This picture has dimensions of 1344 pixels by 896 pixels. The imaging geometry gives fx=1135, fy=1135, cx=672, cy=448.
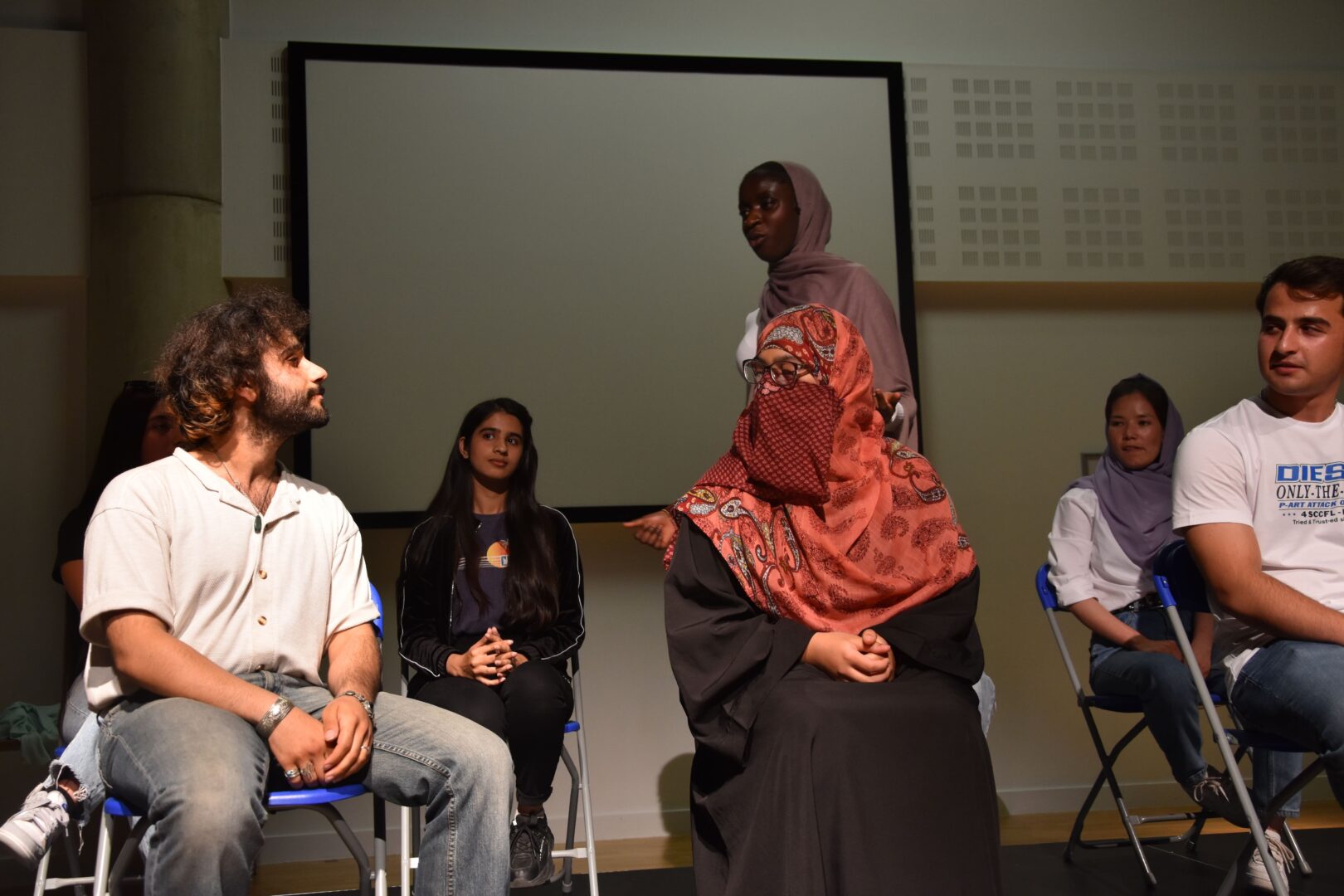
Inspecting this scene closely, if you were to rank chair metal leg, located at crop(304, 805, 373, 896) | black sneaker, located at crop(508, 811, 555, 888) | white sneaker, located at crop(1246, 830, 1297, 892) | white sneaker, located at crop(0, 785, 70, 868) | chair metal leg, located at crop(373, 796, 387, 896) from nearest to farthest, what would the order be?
1. white sneaker, located at crop(0, 785, 70, 868)
2. chair metal leg, located at crop(373, 796, 387, 896)
3. chair metal leg, located at crop(304, 805, 373, 896)
4. black sneaker, located at crop(508, 811, 555, 888)
5. white sneaker, located at crop(1246, 830, 1297, 892)

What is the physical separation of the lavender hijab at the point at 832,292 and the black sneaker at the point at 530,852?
1420mm

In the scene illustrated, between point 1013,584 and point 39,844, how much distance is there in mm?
3262

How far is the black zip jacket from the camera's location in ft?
9.82

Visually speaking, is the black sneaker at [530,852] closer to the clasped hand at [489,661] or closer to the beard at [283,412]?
the clasped hand at [489,661]

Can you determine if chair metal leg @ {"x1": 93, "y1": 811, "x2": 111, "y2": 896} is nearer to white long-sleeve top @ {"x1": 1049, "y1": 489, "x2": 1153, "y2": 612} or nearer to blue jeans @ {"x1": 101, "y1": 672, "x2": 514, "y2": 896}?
blue jeans @ {"x1": 101, "y1": 672, "x2": 514, "y2": 896}

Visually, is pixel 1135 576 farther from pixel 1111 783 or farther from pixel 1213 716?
pixel 1213 716

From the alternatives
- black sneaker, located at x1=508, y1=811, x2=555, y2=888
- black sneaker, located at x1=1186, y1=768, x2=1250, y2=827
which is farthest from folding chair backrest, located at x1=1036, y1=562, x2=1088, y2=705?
black sneaker, located at x1=508, y1=811, x2=555, y2=888

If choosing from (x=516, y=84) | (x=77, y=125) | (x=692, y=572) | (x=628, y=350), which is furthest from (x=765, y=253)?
(x=77, y=125)

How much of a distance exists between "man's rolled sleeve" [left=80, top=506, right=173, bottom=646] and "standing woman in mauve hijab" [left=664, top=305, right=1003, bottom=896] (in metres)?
0.91

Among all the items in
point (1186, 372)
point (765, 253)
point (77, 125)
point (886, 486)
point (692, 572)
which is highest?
point (77, 125)

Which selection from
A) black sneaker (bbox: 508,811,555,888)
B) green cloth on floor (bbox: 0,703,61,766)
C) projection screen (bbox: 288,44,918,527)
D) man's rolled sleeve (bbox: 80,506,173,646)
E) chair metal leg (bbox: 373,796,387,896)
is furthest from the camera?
projection screen (bbox: 288,44,918,527)

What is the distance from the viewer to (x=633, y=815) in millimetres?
3896

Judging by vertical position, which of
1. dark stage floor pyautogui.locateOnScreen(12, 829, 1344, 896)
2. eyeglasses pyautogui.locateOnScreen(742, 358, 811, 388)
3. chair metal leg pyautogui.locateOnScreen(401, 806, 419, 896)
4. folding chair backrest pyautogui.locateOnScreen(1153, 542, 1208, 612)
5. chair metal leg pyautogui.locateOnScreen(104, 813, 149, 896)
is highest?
eyeglasses pyautogui.locateOnScreen(742, 358, 811, 388)

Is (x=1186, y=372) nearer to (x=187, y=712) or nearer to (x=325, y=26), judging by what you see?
(x=325, y=26)
